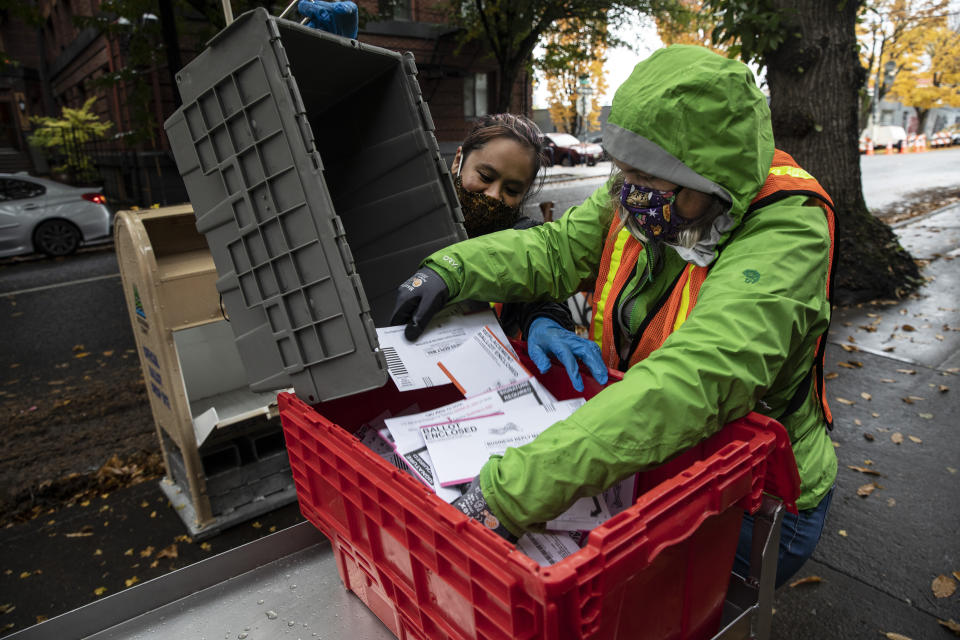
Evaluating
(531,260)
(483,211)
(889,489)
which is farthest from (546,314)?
(889,489)

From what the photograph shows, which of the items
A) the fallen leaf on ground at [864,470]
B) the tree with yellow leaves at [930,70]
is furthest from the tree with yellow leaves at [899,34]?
the fallen leaf on ground at [864,470]

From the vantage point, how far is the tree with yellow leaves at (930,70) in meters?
35.6

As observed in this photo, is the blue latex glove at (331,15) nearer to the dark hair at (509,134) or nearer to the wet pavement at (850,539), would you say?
the dark hair at (509,134)

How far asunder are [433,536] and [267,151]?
0.84m

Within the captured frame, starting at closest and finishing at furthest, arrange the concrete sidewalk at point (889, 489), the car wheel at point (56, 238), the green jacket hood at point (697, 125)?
the green jacket hood at point (697, 125) < the concrete sidewalk at point (889, 489) < the car wheel at point (56, 238)

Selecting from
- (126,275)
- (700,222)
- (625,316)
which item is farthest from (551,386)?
(126,275)

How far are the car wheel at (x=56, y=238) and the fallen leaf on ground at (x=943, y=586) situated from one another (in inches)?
488

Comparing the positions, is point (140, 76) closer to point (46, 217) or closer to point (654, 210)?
point (46, 217)

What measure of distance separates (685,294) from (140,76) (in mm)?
9515

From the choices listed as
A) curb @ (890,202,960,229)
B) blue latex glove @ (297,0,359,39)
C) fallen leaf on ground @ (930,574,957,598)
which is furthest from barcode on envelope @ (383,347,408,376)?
curb @ (890,202,960,229)

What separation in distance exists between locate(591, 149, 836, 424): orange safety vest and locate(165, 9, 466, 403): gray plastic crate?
0.43 meters

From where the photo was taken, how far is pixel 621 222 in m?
1.47

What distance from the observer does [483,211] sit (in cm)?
218

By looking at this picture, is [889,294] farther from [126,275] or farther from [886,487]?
[126,275]
